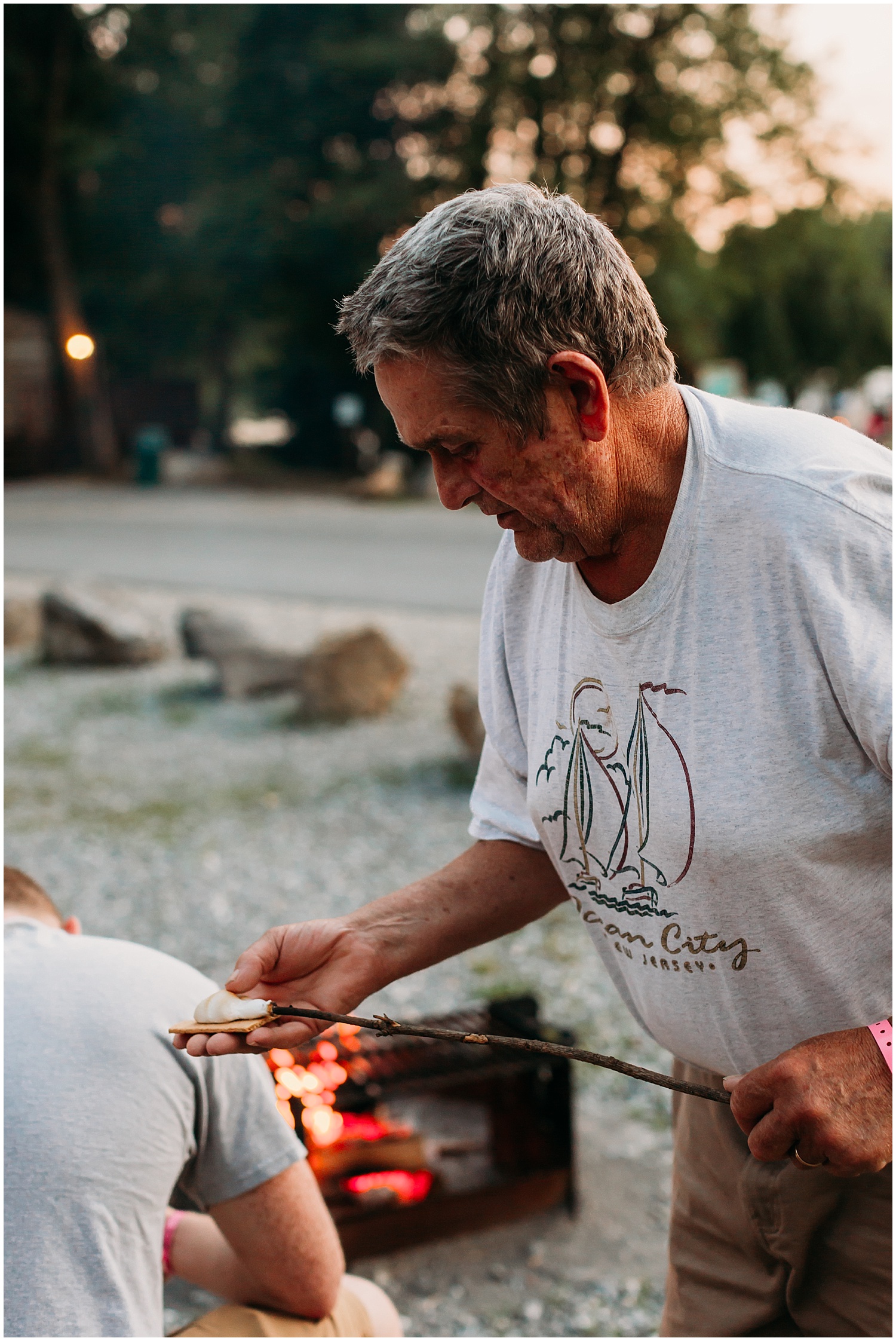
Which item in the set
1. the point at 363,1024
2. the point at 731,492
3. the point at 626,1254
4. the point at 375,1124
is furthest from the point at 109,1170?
the point at 626,1254

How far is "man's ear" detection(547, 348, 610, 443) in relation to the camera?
4.24 feet

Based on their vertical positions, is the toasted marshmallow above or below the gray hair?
below

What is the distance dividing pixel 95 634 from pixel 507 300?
8.93 meters

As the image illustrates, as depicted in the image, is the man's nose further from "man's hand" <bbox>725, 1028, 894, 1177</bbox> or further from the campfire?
the campfire

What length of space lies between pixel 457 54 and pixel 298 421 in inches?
371

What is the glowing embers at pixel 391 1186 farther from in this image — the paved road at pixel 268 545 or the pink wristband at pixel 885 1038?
the paved road at pixel 268 545

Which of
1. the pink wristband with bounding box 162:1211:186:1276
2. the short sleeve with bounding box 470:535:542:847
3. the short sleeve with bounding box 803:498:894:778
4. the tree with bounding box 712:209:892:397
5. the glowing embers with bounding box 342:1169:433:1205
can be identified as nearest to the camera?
the short sleeve with bounding box 803:498:894:778

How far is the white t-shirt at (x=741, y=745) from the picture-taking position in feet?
4.21

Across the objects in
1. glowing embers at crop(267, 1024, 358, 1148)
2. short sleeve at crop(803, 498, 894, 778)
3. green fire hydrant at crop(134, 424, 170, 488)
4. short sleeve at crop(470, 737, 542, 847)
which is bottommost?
glowing embers at crop(267, 1024, 358, 1148)

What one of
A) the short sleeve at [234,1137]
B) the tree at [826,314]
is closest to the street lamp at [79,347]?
the short sleeve at [234,1137]

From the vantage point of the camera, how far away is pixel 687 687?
1384mm

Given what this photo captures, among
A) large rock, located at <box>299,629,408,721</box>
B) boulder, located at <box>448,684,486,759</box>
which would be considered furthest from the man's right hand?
large rock, located at <box>299,629,408,721</box>

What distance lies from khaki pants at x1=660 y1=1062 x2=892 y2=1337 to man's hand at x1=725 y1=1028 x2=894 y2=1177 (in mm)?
264

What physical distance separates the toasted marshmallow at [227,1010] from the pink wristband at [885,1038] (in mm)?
731
